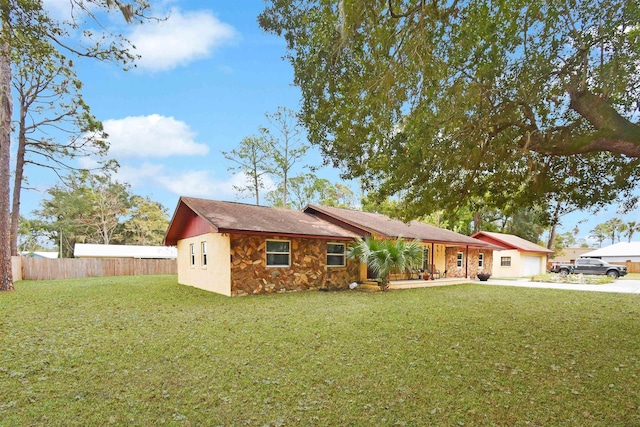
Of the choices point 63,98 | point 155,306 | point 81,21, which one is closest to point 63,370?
point 81,21

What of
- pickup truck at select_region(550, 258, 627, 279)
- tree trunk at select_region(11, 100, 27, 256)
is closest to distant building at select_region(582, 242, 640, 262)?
pickup truck at select_region(550, 258, 627, 279)

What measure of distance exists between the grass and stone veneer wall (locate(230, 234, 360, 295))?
309 cm

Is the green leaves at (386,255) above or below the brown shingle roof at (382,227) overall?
below

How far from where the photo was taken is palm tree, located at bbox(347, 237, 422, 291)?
13.8 meters

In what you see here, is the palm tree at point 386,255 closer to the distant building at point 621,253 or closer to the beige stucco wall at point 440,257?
the beige stucco wall at point 440,257

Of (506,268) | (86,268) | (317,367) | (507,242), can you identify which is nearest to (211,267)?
(317,367)

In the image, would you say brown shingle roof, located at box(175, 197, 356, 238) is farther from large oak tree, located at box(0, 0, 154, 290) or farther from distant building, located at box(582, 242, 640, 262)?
distant building, located at box(582, 242, 640, 262)

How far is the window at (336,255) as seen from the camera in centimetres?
1509

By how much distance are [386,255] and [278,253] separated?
426 centimetres

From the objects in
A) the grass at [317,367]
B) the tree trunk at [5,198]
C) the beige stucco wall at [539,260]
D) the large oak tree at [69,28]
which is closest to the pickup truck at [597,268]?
the beige stucco wall at [539,260]

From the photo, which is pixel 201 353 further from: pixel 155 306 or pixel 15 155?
pixel 15 155

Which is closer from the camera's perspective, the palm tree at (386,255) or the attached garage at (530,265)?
the palm tree at (386,255)

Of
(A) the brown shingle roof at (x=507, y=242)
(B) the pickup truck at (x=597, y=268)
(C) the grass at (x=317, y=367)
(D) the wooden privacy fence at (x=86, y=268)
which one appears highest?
(A) the brown shingle roof at (x=507, y=242)

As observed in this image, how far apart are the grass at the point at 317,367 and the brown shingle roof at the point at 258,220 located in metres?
3.61
